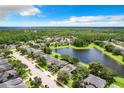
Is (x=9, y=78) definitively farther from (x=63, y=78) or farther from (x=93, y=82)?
(x=93, y=82)

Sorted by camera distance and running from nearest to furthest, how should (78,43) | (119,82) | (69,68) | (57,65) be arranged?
(119,82) < (69,68) < (57,65) < (78,43)

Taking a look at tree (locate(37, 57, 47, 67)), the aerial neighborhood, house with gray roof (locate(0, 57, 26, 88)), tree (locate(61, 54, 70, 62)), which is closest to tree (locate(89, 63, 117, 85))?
the aerial neighborhood

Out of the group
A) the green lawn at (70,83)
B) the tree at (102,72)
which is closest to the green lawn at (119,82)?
the tree at (102,72)

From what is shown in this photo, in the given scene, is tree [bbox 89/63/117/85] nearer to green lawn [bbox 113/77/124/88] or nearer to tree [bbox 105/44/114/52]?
green lawn [bbox 113/77/124/88]

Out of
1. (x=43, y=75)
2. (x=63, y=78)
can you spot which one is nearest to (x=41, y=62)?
(x=43, y=75)

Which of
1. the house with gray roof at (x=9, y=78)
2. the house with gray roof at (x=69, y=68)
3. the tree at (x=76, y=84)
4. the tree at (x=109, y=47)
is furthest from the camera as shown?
the tree at (x=109, y=47)

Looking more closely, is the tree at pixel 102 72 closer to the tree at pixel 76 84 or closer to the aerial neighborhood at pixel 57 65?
the aerial neighborhood at pixel 57 65
